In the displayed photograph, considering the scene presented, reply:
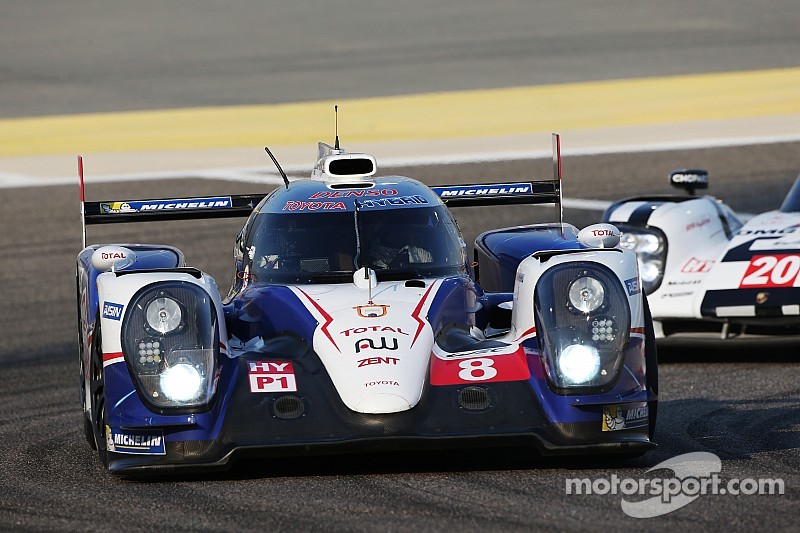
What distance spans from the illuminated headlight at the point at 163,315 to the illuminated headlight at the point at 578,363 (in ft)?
6.00

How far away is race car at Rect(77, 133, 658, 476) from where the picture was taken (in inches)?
281

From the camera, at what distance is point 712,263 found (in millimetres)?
11133

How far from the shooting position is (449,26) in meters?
43.3

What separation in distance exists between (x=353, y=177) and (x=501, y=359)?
2.23 meters

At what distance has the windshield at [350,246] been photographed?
8.41 m

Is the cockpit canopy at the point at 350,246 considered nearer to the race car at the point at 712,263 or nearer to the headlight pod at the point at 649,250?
the race car at the point at 712,263

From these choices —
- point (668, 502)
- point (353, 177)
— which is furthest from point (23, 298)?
point (668, 502)

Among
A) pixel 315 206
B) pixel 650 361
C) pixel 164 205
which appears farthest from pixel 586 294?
pixel 164 205

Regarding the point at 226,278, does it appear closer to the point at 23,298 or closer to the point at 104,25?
the point at 23,298

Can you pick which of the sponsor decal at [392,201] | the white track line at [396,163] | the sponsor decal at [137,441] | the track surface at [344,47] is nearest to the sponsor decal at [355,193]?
the sponsor decal at [392,201]

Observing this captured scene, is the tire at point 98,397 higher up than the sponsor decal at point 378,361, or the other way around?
the sponsor decal at point 378,361

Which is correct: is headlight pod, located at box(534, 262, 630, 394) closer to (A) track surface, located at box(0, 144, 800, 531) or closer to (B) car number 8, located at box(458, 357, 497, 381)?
(B) car number 8, located at box(458, 357, 497, 381)

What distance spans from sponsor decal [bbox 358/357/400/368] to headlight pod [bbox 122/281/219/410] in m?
0.70

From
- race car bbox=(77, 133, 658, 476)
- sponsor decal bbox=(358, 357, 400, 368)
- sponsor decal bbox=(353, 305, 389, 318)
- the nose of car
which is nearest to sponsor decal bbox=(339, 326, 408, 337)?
race car bbox=(77, 133, 658, 476)
